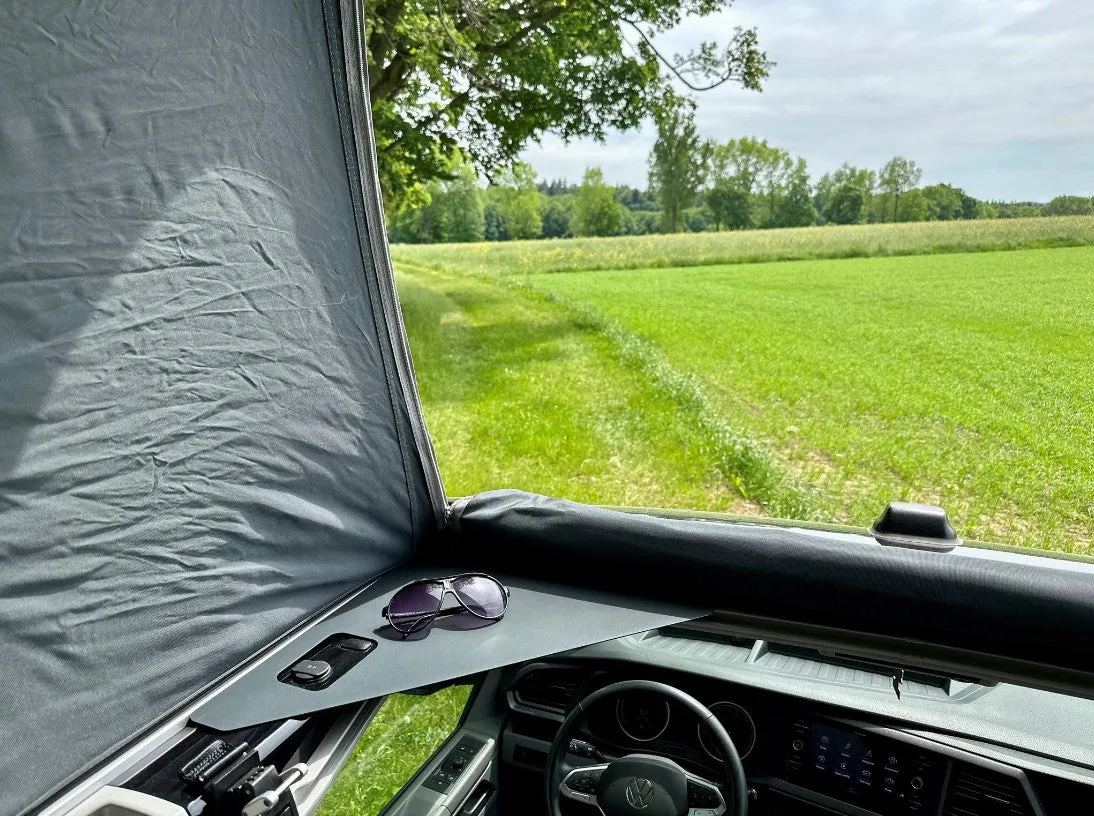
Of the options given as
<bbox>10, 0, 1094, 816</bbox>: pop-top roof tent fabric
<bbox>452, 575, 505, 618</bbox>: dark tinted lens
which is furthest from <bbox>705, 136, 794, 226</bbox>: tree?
<bbox>452, 575, 505, 618</bbox>: dark tinted lens

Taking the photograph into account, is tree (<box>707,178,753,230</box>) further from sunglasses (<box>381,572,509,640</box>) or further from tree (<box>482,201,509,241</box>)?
sunglasses (<box>381,572,509,640</box>)

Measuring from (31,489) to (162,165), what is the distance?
23.6 inches

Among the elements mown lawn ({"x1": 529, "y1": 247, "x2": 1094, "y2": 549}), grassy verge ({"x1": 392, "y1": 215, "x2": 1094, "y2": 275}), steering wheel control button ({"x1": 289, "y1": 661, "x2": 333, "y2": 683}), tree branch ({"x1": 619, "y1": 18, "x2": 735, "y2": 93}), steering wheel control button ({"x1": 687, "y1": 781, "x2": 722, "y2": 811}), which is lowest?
steering wheel control button ({"x1": 687, "y1": 781, "x2": 722, "y2": 811})

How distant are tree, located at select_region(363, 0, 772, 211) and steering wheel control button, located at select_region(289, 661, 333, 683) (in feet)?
5.62

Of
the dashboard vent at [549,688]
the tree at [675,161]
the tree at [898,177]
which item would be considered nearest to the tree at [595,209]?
the tree at [675,161]

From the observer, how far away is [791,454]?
2242mm

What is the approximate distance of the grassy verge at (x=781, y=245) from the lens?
1873mm

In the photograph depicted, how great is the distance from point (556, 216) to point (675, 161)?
1.47 feet

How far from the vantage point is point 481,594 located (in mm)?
1662

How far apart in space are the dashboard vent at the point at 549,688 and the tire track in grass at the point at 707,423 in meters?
0.82

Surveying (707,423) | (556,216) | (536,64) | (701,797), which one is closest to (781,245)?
(707,423)

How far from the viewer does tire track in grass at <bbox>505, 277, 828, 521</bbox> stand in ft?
7.20

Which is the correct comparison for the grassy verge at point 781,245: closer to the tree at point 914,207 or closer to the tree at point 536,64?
the tree at point 914,207

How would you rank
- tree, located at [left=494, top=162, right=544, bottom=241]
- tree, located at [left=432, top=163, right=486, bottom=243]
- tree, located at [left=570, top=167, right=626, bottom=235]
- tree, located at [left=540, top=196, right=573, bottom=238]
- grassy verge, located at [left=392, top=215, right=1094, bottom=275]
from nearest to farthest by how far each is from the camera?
grassy verge, located at [left=392, top=215, right=1094, bottom=275] < tree, located at [left=570, top=167, right=626, bottom=235] < tree, located at [left=540, top=196, right=573, bottom=238] < tree, located at [left=494, top=162, right=544, bottom=241] < tree, located at [left=432, top=163, right=486, bottom=243]
